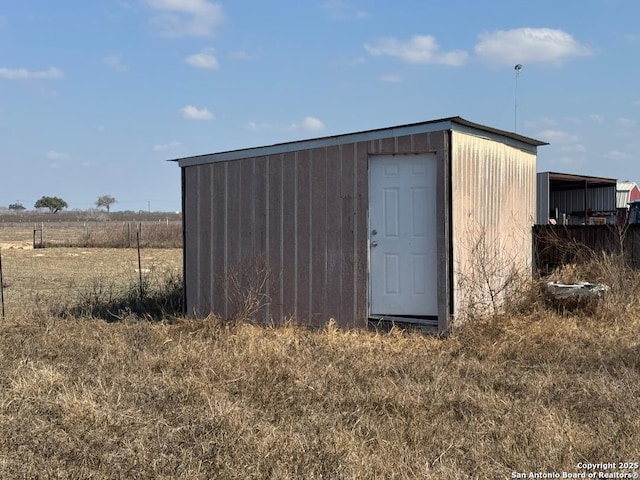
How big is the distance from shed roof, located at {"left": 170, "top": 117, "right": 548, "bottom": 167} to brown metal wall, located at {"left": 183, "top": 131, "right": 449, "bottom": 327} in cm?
7

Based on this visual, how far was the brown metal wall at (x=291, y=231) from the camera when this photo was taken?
275 inches

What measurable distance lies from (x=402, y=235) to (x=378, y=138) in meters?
1.19

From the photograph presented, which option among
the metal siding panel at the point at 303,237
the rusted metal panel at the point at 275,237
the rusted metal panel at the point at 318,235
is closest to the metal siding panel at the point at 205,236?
the rusted metal panel at the point at 275,237

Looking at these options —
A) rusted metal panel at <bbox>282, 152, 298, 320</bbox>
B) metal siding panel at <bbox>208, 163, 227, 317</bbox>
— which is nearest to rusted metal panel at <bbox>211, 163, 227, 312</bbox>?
metal siding panel at <bbox>208, 163, 227, 317</bbox>

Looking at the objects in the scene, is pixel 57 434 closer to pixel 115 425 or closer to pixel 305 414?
pixel 115 425

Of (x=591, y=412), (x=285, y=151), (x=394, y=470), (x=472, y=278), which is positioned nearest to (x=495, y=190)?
(x=472, y=278)

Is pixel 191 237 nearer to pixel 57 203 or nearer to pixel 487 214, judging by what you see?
pixel 487 214

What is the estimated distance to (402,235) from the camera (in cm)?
691

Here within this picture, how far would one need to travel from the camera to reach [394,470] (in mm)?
3082

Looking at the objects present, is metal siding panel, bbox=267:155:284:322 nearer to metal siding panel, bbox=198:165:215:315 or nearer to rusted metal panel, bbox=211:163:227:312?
rusted metal panel, bbox=211:163:227:312

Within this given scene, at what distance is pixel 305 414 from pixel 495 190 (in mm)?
4793

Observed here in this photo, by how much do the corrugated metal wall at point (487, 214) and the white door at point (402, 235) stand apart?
A: 30 cm

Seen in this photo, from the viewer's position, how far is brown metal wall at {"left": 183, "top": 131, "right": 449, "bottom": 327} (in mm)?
6980

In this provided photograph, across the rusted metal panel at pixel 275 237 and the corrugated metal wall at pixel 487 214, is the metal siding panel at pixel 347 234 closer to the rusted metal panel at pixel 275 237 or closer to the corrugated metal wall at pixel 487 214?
the rusted metal panel at pixel 275 237
